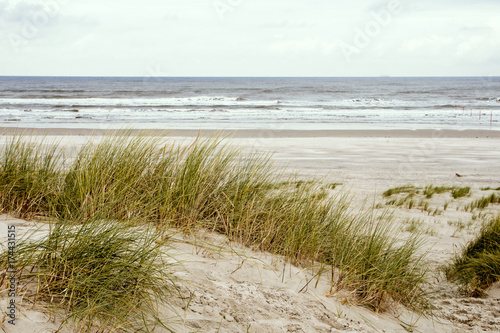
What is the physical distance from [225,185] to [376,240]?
1629 mm

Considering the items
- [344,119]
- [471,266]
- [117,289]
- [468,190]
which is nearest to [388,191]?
[468,190]

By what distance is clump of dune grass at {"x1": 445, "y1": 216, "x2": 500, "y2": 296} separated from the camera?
4598 mm

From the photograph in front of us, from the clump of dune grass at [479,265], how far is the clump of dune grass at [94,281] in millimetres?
3302

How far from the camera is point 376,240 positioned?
4.06 meters

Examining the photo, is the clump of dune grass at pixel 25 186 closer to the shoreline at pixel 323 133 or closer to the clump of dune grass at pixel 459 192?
the clump of dune grass at pixel 459 192

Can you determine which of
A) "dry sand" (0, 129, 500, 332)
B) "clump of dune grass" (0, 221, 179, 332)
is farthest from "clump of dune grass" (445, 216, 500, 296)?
"clump of dune grass" (0, 221, 179, 332)

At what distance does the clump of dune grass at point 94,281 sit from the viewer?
2.52m

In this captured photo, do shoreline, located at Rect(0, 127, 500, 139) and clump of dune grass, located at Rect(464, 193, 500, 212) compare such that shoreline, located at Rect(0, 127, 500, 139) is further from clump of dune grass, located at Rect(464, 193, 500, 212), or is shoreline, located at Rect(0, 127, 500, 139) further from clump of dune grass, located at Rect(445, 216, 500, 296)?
clump of dune grass, located at Rect(445, 216, 500, 296)

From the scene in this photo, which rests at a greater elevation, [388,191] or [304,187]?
[304,187]

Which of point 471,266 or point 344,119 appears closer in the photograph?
point 471,266

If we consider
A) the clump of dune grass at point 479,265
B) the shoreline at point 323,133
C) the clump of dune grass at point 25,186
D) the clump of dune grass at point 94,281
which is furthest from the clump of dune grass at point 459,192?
the shoreline at point 323,133

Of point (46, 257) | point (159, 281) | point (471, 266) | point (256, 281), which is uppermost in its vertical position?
point (46, 257)

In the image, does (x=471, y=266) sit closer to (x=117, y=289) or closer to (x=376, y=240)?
(x=376, y=240)

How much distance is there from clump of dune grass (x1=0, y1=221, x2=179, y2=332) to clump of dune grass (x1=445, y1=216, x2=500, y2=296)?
330 centimetres
